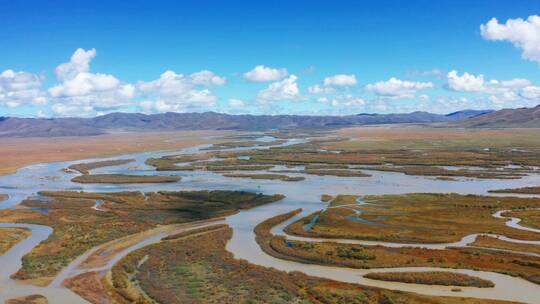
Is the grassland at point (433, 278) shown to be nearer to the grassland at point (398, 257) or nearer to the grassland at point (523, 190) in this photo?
the grassland at point (398, 257)

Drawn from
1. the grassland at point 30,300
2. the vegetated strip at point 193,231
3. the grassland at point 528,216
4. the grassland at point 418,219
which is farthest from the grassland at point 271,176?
the grassland at point 30,300

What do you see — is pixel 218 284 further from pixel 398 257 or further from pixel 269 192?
pixel 269 192

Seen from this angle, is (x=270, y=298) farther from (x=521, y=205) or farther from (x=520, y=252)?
(x=521, y=205)

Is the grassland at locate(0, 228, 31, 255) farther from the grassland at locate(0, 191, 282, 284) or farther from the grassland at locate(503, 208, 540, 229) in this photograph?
the grassland at locate(503, 208, 540, 229)

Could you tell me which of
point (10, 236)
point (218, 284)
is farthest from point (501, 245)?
point (10, 236)

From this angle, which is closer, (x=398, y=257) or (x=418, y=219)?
(x=398, y=257)

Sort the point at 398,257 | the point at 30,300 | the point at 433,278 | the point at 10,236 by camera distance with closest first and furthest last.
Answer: the point at 30,300 < the point at 433,278 < the point at 398,257 < the point at 10,236

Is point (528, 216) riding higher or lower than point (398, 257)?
higher

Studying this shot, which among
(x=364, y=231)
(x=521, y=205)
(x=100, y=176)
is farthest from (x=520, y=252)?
(x=100, y=176)
